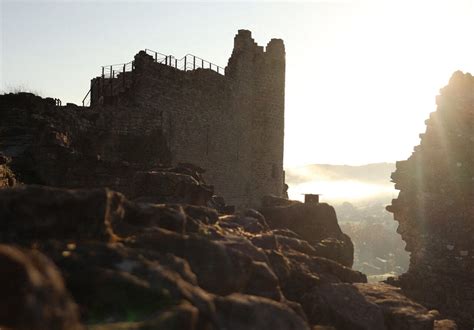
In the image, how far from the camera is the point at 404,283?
544 inches

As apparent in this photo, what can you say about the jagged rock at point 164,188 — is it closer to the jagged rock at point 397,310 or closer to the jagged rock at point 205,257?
the jagged rock at point 397,310

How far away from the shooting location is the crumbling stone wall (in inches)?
879

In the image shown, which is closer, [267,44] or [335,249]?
[335,249]

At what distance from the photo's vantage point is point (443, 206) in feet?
45.4

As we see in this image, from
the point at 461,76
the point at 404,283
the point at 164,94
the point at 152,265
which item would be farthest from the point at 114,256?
the point at 164,94

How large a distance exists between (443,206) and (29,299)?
12.7 metres

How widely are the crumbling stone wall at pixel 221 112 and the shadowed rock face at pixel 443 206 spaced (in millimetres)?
11343

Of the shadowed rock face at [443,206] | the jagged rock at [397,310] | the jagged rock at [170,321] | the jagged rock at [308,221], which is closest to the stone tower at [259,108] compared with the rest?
the shadowed rock face at [443,206]

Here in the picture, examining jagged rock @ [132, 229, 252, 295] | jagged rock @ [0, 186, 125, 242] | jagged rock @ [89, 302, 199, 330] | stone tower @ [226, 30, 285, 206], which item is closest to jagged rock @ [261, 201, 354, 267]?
jagged rock @ [132, 229, 252, 295]

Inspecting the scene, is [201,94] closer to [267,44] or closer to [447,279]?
[267,44]

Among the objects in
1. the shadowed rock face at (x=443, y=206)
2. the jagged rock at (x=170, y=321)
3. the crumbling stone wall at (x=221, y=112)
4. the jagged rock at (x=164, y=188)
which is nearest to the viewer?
the jagged rock at (x=170, y=321)

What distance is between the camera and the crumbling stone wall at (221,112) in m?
22.3

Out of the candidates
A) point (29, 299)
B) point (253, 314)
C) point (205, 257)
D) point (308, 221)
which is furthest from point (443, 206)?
point (29, 299)

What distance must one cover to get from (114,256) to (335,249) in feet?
23.1
